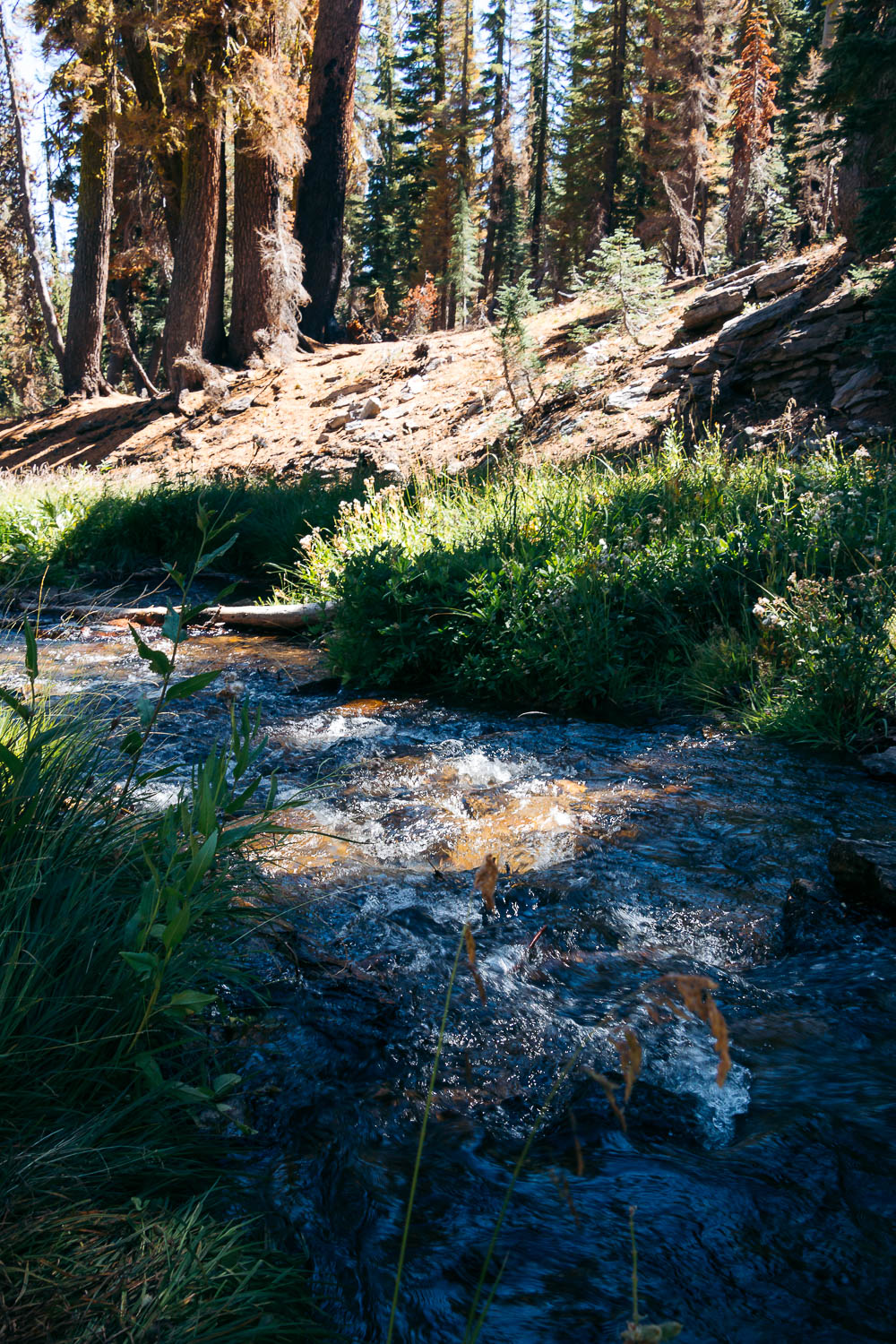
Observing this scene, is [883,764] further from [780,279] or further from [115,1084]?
[780,279]

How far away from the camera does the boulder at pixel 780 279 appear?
10430mm

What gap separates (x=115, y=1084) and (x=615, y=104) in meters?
30.3

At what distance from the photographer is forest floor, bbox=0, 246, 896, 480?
1057cm

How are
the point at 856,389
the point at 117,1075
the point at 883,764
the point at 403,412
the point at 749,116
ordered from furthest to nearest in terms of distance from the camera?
the point at 749,116, the point at 403,412, the point at 856,389, the point at 883,764, the point at 117,1075

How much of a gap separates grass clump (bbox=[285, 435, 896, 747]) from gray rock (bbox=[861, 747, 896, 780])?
0.24 metres

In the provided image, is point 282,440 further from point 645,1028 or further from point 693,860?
point 645,1028

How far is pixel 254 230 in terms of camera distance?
14938mm

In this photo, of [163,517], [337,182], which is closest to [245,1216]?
[163,517]

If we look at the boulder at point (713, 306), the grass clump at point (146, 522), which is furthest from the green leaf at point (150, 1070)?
the boulder at point (713, 306)

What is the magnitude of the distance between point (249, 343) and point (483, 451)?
653cm

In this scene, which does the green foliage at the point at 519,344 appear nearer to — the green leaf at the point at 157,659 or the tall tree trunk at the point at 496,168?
the green leaf at the point at 157,659

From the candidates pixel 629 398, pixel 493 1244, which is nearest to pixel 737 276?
pixel 629 398

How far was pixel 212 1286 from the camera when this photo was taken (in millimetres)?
1440

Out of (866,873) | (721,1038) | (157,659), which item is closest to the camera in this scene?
(721,1038)
